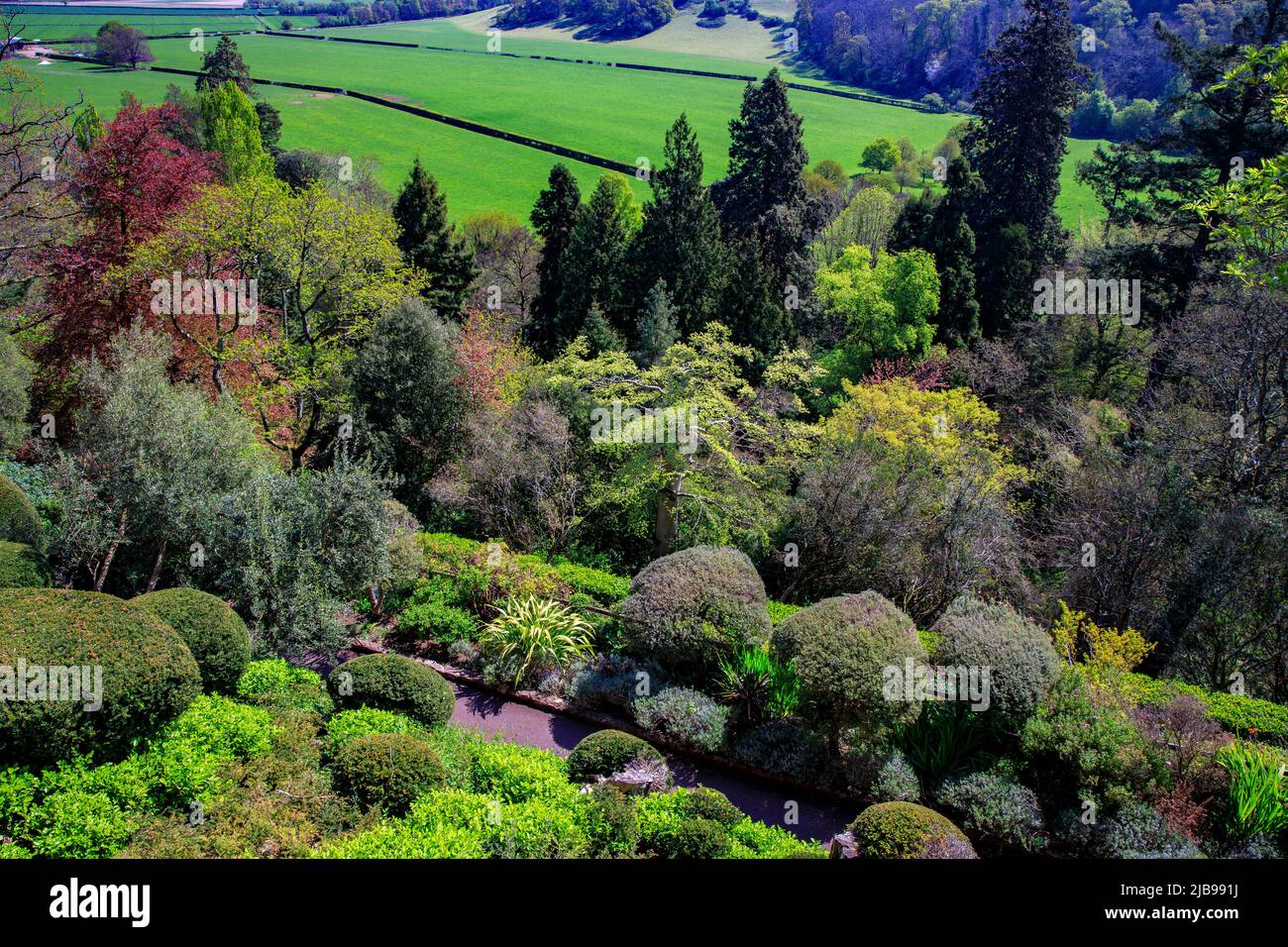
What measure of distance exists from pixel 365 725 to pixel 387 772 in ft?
5.80

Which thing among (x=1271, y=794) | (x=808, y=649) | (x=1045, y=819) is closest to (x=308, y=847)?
(x=808, y=649)

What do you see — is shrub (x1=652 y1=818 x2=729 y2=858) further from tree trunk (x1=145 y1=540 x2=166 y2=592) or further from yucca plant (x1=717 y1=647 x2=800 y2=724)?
tree trunk (x1=145 y1=540 x2=166 y2=592)

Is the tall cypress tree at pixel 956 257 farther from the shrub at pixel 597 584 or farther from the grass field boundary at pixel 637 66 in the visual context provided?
the grass field boundary at pixel 637 66

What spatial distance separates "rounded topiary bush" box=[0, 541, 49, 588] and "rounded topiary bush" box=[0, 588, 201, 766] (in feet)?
9.59

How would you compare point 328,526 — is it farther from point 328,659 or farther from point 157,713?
point 157,713

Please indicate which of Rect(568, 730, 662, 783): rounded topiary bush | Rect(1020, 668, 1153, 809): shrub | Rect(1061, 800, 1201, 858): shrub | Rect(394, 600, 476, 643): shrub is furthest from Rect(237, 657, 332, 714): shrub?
Rect(1061, 800, 1201, 858): shrub

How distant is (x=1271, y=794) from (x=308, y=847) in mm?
12708

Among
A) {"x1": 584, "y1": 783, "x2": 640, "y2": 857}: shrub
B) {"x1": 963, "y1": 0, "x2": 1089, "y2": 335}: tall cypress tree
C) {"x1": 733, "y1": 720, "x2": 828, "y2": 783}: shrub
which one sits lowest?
{"x1": 733, "y1": 720, "x2": 828, "y2": 783}: shrub

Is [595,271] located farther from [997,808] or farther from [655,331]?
[997,808]

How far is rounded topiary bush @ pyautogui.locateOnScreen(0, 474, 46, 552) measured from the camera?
1639 cm

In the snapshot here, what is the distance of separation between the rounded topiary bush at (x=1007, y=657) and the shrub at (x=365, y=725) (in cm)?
838

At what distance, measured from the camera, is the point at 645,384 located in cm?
2108

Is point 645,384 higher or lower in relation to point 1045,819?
higher

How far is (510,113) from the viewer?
80812 millimetres
